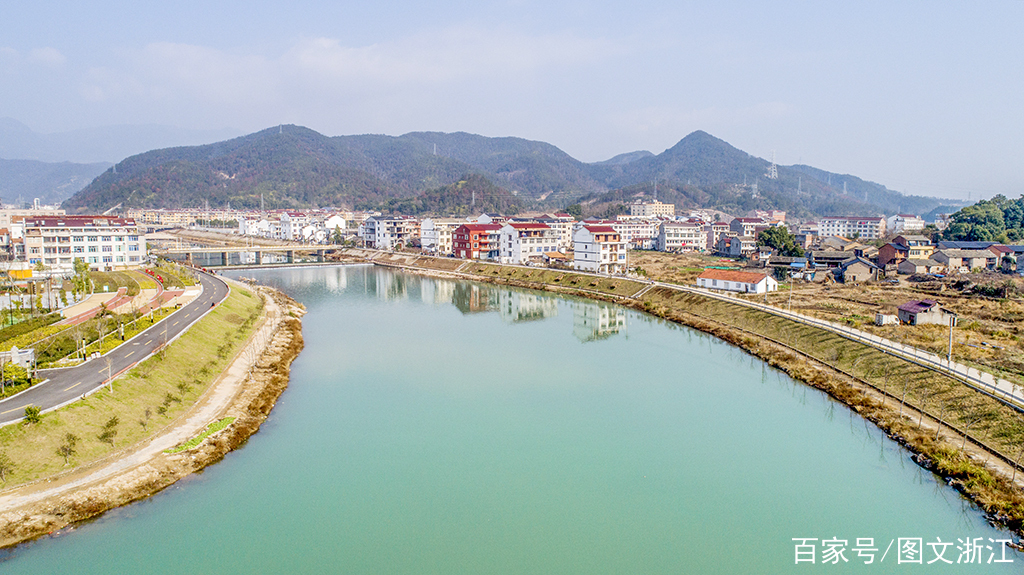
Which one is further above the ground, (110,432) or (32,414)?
(32,414)

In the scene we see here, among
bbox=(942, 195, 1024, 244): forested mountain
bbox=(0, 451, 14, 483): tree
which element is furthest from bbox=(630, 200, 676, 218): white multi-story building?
bbox=(0, 451, 14, 483): tree

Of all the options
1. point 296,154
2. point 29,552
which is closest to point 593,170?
point 296,154

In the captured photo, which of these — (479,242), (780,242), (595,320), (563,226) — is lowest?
(595,320)

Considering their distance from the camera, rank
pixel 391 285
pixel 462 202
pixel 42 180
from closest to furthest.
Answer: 1. pixel 391 285
2. pixel 462 202
3. pixel 42 180

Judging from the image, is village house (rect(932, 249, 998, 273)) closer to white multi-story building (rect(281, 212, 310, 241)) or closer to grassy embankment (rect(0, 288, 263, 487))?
grassy embankment (rect(0, 288, 263, 487))

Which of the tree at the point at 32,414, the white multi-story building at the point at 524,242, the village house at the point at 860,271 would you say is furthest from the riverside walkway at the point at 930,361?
the white multi-story building at the point at 524,242

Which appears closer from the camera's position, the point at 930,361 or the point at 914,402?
the point at 914,402

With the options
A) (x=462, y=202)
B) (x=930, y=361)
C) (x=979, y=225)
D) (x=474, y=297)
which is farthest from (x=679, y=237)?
(x=462, y=202)

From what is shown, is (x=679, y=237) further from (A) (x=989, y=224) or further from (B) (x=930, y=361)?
(B) (x=930, y=361)
